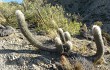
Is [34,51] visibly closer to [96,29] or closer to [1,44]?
[1,44]

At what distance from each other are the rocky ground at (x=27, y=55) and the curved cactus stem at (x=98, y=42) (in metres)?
0.27

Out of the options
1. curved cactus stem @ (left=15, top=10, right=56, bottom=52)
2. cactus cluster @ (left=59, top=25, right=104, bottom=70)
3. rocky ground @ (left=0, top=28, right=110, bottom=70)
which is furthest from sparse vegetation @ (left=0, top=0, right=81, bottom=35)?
cactus cluster @ (left=59, top=25, right=104, bottom=70)

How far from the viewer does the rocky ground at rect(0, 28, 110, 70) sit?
8.19 m

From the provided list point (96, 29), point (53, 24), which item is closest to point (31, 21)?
point (53, 24)

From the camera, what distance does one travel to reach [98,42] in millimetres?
8383

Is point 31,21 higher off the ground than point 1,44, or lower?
higher

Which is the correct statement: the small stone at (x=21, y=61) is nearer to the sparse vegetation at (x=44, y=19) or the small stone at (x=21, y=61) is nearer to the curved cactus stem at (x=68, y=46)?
the curved cactus stem at (x=68, y=46)

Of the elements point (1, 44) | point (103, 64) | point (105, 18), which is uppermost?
point (105, 18)

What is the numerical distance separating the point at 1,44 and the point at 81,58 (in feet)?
7.60

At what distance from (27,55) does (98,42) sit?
189 centimetres

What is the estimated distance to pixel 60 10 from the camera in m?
12.6

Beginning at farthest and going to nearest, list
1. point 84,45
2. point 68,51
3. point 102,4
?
1. point 102,4
2. point 84,45
3. point 68,51

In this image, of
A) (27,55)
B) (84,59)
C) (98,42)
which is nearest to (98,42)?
(98,42)

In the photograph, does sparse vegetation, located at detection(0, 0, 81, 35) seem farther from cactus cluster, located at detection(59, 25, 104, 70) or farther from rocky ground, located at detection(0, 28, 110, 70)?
cactus cluster, located at detection(59, 25, 104, 70)
